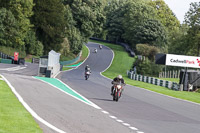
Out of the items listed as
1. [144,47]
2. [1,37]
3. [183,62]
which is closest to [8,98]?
[183,62]

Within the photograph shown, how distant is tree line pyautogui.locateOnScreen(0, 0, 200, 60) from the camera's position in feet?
250

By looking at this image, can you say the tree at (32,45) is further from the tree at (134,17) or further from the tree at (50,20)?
the tree at (134,17)

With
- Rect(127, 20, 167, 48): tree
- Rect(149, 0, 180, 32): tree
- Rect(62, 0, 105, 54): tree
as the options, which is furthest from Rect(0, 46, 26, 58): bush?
Rect(149, 0, 180, 32): tree

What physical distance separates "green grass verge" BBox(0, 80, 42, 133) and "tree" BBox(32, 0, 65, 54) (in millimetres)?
70605

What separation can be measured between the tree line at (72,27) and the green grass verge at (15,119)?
58083mm

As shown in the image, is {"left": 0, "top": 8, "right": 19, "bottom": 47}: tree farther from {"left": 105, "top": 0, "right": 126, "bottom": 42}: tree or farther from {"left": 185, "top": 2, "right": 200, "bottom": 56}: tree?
{"left": 105, "top": 0, "right": 126, "bottom": 42}: tree

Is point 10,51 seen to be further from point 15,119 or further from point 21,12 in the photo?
point 15,119

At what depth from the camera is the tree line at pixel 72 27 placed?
76.3 metres

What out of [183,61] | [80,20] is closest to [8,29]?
[80,20]

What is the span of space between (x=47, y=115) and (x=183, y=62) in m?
32.1

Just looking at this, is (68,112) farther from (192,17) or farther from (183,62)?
(192,17)

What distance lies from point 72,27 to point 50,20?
8.90 metres

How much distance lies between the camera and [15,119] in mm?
10820

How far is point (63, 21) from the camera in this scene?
283 feet
